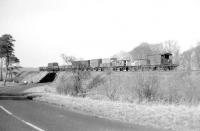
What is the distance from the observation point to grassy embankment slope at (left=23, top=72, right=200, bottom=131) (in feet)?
36.1

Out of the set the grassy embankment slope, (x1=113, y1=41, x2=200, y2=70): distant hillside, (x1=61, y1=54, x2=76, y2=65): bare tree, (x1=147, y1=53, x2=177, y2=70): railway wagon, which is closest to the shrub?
the grassy embankment slope

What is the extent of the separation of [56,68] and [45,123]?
5582 cm

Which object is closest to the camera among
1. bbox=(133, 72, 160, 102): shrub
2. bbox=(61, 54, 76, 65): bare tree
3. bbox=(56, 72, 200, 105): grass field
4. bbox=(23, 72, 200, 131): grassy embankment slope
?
bbox=(23, 72, 200, 131): grassy embankment slope

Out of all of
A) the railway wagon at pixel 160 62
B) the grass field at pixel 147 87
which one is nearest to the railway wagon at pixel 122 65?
the railway wagon at pixel 160 62

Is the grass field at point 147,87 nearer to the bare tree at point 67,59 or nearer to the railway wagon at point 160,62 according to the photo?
the bare tree at point 67,59

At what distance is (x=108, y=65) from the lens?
2002 inches

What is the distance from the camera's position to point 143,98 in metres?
21.3

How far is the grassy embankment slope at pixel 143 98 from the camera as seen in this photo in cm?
1099

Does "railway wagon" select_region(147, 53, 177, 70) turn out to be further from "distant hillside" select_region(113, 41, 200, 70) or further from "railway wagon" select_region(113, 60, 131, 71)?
"distant hillside" select_region(113, 41, 200, 70)

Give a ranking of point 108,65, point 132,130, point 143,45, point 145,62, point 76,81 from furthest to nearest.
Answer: point 143,45 < point 108,65 < point 145,62 < point 76,81 < point 132,130

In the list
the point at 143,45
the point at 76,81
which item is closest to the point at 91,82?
the point at 76,81

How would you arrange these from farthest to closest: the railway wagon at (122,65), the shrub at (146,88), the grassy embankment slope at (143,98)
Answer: the railway wagon at (122,65) < the shrub at (146,88) < the grassy embankment slope at (143,98)

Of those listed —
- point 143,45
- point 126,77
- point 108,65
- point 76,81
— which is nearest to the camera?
point 76,81

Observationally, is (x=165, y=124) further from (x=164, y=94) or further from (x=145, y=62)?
(x=145, y=62)
